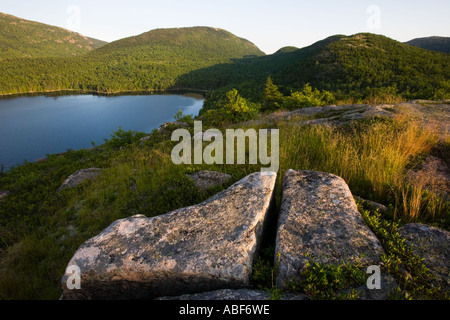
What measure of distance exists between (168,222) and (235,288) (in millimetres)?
1460

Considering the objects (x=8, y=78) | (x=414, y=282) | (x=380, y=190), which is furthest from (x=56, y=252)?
(x=8, y=78)

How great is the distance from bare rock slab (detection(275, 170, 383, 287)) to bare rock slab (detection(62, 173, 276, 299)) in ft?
1.36

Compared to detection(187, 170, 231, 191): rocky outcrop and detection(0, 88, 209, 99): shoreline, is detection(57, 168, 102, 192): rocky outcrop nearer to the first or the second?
detection(187, 170, 231, 191): rocky outcrop

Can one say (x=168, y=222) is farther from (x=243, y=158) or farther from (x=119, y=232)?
(x=243, y=158)

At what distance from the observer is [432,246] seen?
2.47m

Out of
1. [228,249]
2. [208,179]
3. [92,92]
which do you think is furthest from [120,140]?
[92,92]

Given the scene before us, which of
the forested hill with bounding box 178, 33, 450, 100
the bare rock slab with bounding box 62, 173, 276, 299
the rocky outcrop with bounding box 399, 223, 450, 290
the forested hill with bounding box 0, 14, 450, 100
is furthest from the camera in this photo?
the forested hill with bounding box 178, 33, 450, 100

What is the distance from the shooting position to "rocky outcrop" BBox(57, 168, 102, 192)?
8.56 meters

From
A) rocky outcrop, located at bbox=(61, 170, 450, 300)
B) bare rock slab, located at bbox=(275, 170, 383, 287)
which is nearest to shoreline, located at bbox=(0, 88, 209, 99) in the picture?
bare rock slab, located at bbox=(275, 170, 383, 287)

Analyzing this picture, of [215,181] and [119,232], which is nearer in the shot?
[119,232]

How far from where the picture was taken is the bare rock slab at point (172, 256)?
250cm

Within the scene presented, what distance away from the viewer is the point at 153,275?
2.60 meters

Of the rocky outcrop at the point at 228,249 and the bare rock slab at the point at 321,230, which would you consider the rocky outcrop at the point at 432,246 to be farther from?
the bare rock slab at the point at 321,230

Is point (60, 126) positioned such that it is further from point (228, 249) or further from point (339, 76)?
point (339, 76)
